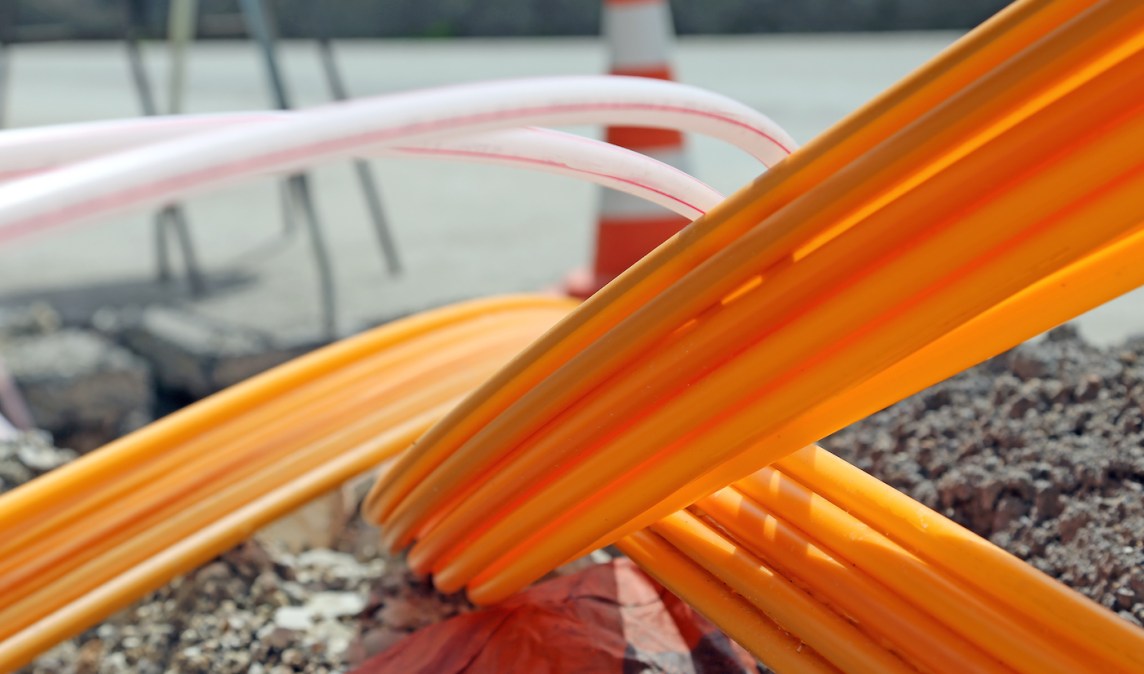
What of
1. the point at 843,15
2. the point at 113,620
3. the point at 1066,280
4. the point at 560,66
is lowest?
the point at 113,620

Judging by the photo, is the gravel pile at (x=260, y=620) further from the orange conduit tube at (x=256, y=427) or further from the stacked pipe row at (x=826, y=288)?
the stacked pipe row at (x=826, y=288)

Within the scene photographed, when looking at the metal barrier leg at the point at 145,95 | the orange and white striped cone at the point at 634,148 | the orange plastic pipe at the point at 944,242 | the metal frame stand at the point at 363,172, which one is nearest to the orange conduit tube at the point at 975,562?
the orange plastic pipe at the point at 944,242

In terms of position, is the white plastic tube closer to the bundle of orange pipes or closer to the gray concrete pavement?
the gray concrete pavement

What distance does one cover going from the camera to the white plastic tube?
1.13 meters

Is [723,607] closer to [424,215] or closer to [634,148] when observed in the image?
[634,148]

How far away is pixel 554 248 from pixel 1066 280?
3.22m

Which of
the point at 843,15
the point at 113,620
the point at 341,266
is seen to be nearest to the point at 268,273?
the point at 341,266

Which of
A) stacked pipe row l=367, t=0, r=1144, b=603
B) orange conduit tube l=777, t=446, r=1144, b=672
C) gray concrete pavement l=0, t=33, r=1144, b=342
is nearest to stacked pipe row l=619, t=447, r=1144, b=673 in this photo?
orange conduit tube l=777, t=446, r=1144, b=672

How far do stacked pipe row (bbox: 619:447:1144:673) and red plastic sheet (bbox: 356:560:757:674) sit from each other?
0.14 meters

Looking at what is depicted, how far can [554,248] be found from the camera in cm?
442

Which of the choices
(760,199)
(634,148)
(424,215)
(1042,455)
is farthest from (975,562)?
(424,215)

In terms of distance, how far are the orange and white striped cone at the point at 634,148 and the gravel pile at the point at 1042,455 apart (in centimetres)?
102

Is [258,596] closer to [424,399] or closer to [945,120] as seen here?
[424,399]

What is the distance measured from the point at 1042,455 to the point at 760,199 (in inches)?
36.4
